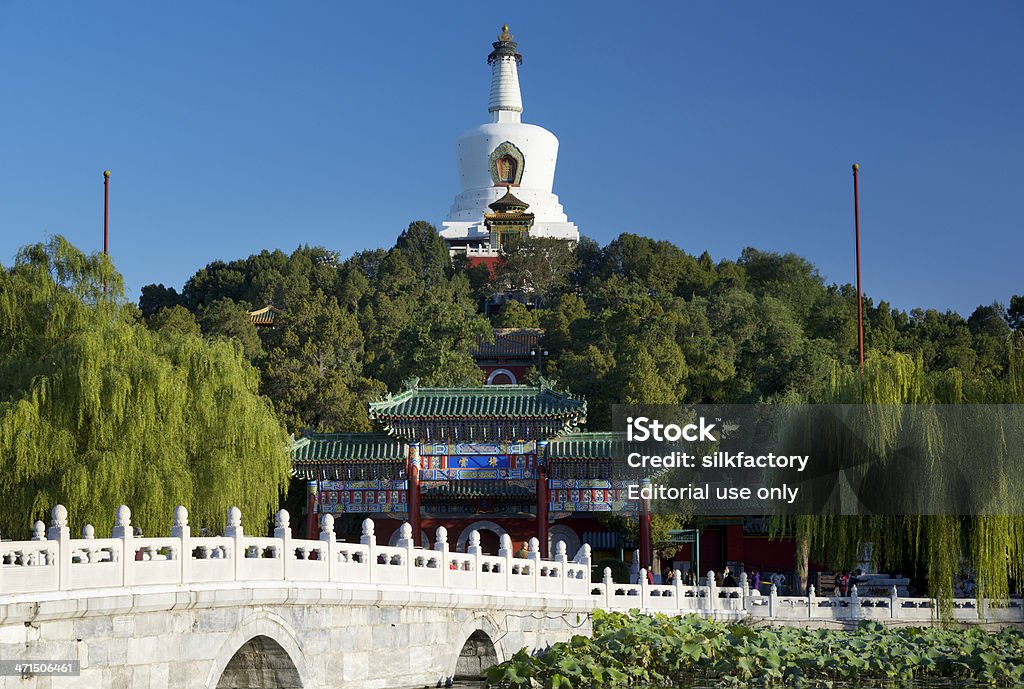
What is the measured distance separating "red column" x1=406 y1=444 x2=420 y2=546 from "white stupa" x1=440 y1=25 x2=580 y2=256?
36.8 metres

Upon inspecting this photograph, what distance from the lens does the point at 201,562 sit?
55.5 ft

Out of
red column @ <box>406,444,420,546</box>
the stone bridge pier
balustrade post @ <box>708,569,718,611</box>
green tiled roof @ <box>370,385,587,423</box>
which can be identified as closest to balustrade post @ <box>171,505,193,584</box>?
→ the stone bridge pier

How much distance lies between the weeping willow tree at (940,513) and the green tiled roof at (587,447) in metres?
7.09

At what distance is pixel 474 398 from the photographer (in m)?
33.4

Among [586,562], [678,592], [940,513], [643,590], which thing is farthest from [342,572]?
[940,513]

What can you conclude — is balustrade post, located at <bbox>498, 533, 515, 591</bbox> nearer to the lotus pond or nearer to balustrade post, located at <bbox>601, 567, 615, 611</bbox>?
the lotus pond

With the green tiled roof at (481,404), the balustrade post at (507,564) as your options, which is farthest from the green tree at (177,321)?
the balustrade post at (507,564)

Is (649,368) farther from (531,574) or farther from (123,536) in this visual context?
(123,536)

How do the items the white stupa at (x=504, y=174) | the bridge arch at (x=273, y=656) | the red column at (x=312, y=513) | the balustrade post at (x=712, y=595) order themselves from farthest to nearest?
the white stupa at (x=504, y=174), the red column at (x=312, y=513), the balustrade post at (x=712, y=595), the bridge arch at (x=273, y=656)

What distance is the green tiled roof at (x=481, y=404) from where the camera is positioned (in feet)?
108

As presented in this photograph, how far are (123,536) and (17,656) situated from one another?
178 cm

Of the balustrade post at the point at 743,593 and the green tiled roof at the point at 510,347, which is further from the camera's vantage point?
the green tiled roof at the point at 510,347

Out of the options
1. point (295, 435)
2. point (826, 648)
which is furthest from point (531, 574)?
point (295, 435)

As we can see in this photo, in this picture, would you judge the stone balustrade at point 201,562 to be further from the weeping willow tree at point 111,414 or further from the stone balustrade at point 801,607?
the stone balustrade at point 801,607
